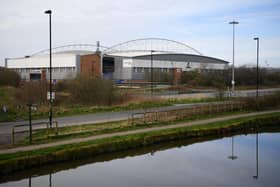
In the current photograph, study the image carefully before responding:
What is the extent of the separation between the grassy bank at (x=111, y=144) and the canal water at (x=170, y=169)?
370mm

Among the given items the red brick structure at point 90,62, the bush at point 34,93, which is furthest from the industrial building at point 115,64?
the bush at point 34,93

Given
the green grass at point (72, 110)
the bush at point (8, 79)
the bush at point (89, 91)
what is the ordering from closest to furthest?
the green grass at point (72, 110)
the bush at point (89, 91)
the bush at point (8, 79)

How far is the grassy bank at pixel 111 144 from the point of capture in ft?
50.4

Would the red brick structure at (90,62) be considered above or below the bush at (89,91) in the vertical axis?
above

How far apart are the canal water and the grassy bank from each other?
1.22 ft

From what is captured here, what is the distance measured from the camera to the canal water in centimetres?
1446

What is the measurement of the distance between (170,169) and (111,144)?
385cm

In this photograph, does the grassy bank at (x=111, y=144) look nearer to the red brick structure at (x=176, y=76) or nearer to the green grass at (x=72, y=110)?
the green grass at (x=72, y=110)

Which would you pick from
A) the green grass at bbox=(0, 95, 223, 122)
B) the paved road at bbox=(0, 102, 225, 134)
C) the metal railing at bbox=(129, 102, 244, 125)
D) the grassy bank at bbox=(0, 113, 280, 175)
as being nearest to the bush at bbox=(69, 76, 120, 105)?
the green grass at bbox=(0, 95, 223, 122)

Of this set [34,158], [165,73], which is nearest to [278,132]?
[34,158]

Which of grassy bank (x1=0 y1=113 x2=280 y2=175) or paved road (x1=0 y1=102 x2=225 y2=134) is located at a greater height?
paved road (x1=0 y1=102 x2=225 y2=134)

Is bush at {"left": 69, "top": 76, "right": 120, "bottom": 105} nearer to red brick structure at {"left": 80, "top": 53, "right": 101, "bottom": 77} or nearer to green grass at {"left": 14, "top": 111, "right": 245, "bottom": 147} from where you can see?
green grass at {"left": 14, "top": 111, "right": 245, "bottom": 147}

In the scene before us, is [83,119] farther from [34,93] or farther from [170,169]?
[34,93]

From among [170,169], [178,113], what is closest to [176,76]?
[178,113]
